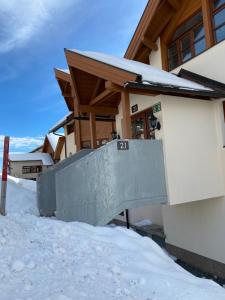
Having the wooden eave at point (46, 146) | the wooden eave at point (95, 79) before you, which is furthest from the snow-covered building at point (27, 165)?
the wooden eave at point (95, 79)

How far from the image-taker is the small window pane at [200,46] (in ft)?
36.2

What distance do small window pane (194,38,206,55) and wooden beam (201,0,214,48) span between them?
0.35m

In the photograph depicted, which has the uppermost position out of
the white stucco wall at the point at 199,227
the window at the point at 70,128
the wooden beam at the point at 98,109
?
the window at the point at 70,128

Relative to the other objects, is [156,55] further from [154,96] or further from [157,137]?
[157,137]

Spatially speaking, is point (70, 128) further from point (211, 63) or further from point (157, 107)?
point (157, 107)

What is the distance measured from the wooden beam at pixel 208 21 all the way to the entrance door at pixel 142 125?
9.81 feet

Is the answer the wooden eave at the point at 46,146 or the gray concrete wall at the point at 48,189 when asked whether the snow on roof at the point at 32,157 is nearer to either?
the wooden eave at the point at 46,146

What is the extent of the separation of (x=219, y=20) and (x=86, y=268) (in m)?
9.22

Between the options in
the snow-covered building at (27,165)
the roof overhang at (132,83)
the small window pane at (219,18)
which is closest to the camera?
the roof overhang at (132,83)

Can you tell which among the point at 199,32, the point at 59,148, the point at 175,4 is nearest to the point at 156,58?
the point at 175,4

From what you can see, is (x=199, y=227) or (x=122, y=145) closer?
(x=122, y=145)

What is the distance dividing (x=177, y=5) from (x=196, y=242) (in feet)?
28.0

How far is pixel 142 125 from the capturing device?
1145 centimetres

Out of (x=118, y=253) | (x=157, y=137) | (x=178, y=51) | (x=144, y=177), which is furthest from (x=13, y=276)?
(x=178, y=51)
